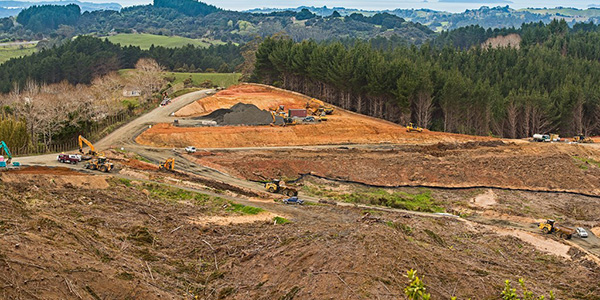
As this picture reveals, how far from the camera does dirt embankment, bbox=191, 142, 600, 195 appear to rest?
58.8 metres

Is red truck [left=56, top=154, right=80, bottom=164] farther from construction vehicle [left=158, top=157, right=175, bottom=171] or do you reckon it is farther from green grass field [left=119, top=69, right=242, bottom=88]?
green grass field [left=119, top=69, right=242, bottom=88]

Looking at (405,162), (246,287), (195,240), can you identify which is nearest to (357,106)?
(405,162)

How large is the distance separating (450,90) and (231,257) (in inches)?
2366

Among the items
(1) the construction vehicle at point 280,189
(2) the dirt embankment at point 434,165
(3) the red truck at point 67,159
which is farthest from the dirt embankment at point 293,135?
(1) the construction vehicle at point 280,189

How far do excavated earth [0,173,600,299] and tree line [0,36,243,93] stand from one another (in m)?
108

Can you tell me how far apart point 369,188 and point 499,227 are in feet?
49.6

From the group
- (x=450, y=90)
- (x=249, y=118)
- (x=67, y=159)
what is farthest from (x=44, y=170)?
(x=450, y=90)

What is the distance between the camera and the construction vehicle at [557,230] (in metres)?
41.9

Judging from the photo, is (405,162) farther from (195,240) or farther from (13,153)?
(13,153)

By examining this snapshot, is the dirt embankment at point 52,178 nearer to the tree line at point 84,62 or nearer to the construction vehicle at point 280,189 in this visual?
the construction vehicle at point 280,189

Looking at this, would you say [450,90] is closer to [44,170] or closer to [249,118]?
[249,118]

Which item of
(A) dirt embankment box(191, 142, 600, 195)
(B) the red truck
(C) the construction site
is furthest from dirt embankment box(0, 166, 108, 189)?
(A) dirt embankment box(191, 142, 600, 195)

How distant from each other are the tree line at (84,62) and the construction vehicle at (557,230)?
389ft

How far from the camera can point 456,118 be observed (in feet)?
279
